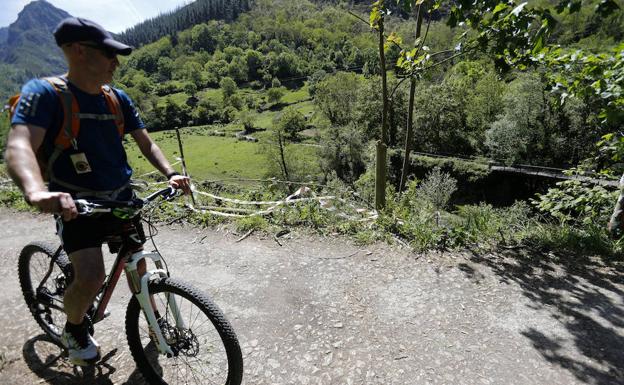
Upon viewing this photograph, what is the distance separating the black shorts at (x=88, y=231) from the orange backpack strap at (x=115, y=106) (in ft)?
2.28

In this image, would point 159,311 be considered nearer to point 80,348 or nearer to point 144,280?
point 144,280

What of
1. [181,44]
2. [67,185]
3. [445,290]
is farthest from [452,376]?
[181,44]

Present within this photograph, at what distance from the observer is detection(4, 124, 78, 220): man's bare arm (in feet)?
6.24

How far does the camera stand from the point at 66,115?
2340mm

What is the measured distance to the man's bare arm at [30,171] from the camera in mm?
1903

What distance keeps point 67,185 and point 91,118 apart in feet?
1.65

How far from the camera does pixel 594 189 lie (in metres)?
5.40

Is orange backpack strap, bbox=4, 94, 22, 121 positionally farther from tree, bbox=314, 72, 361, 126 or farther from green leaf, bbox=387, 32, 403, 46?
tree, bbox=314, 72, 361, 126

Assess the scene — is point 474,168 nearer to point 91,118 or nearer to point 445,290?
point 445,290

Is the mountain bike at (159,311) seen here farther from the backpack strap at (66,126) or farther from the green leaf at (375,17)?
the green leaf at (375,17)

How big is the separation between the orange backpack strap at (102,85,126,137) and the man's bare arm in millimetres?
560

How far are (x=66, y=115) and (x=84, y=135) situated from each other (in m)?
0.18

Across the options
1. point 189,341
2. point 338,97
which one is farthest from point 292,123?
point 189,341

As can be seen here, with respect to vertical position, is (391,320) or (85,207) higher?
(85,207)
